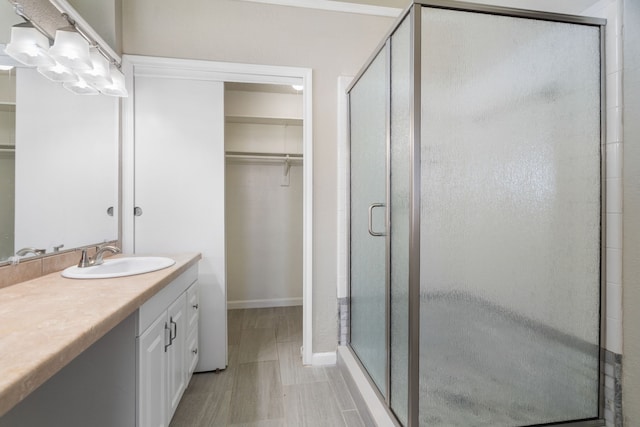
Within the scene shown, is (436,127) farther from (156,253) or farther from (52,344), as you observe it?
(156,253)

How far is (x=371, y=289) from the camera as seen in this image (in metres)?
1.62

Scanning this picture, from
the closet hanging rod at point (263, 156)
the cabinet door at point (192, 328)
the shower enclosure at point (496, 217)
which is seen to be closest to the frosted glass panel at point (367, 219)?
the shower enclosure at point (496, 217)

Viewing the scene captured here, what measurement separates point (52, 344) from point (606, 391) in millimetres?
1986

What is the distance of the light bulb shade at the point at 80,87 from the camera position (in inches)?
57.2

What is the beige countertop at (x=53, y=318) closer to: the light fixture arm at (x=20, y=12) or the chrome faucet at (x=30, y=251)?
the chrome faucet at (x=30, y=251)

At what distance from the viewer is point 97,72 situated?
1495 mm

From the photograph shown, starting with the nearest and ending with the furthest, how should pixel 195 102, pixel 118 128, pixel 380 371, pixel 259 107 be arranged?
pixel 380 371
pixel 118 128
pixel 195 102
pixel 259 107

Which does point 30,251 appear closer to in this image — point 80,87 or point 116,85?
point 80,87

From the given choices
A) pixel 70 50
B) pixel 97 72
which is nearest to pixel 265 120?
pixel 97 72

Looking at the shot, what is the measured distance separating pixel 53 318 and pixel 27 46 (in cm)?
117

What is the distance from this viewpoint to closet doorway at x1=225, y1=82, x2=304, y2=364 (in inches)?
109

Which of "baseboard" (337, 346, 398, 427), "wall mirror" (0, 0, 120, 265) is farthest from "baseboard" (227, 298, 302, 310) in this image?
"wall mirror" (0, 0, 120, 265)

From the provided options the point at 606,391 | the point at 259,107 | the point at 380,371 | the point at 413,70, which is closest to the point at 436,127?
the point at 413,70

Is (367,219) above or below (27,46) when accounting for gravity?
below
